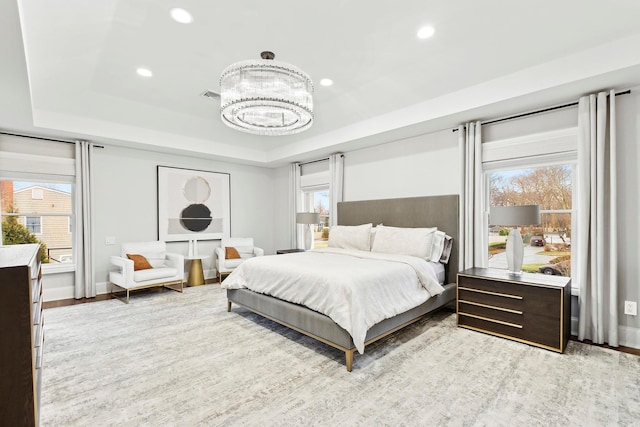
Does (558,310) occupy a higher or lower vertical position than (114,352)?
higher

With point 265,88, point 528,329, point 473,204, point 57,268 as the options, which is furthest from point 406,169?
point 57,268

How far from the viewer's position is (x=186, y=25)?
102 inches

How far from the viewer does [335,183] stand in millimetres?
5707

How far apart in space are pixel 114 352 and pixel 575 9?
15.6 feet

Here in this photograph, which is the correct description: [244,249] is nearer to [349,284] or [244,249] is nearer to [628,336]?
[349,284]

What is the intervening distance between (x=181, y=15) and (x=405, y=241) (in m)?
3.38

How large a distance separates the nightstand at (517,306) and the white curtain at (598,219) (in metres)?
0.23

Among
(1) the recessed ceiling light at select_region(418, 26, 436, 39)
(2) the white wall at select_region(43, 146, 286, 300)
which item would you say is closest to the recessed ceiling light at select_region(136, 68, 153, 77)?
(2) the white wall at select_region(43, 146, 286, 300)

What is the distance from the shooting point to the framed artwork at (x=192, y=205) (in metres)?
5.66

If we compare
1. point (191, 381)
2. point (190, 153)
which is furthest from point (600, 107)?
point (190, 153)

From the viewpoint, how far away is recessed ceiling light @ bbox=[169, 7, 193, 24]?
7.86ft

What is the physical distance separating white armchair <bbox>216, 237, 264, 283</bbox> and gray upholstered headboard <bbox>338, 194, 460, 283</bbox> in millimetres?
2025

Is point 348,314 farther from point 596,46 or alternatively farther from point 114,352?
point 596,46

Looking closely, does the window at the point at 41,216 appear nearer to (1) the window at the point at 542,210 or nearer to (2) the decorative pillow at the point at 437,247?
(2) the decorative pillow at the point at 437,247
